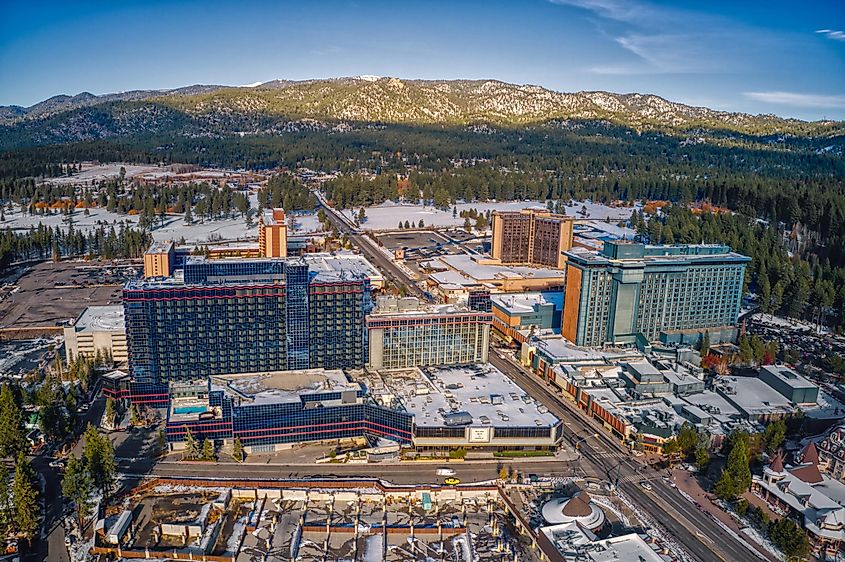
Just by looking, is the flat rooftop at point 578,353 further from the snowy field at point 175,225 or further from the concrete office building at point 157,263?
the snowy field at point 175,225

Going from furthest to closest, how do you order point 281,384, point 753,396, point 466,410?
point 753,396, point 281,384, point 466,410

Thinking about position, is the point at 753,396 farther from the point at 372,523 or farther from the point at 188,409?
the point at 188,409

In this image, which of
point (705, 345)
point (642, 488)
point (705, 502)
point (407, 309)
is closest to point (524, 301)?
point (705, 345)

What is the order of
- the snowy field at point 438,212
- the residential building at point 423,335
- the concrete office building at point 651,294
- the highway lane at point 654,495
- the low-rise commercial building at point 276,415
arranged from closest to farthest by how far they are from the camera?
the highway lane at point 654,495, the low-rise commercial building at point 276,415, the residential building at point 423,335, the concrete office building at point 651,294, the snowy field at point 438,212

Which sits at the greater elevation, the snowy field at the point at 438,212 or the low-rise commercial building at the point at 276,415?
the snowy field at the point at 438,212

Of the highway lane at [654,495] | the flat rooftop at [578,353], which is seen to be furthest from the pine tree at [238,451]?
the flat rooftop at [578,353]

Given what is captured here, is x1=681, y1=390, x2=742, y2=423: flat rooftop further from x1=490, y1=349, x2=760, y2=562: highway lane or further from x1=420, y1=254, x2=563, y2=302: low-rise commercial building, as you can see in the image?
x1=420, y1=254, x2=563, y2=302: low-rise commercial building

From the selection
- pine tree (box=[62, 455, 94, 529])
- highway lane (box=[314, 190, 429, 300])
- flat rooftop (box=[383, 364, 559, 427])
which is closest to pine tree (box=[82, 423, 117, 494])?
pine tree (box=[62, 455, 94, 529])
